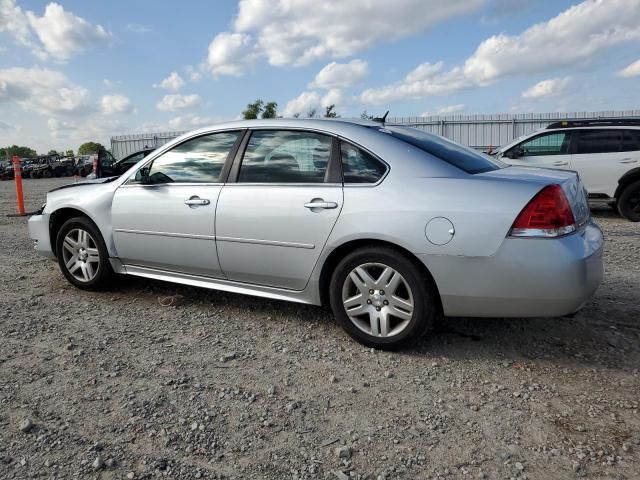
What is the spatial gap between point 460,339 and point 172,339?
199cm

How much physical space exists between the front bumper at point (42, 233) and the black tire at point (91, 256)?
0.48 ft

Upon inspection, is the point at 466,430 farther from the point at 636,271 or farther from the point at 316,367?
the point at 636,271

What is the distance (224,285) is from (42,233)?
7.01 ft

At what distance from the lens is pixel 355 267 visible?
10.8 feet

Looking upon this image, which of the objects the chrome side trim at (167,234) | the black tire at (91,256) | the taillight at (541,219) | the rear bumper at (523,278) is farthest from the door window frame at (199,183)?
the taillight at (541,219)

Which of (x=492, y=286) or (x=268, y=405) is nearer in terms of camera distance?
(x=268, y=405)

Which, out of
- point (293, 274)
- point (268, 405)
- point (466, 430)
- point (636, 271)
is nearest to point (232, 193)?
point (293, 274)

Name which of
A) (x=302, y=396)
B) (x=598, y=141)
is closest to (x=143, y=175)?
(x=302, y=396)

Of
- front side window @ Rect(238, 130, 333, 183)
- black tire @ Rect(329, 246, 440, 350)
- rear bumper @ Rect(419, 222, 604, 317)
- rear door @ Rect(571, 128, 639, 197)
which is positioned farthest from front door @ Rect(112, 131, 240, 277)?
rear door @ Rect(571, 128, 639, 197)

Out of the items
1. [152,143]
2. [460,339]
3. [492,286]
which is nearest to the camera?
[492,286]

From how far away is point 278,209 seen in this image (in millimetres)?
3516

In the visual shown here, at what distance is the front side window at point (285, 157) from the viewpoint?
3521 mm

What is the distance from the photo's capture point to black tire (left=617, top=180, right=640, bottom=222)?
8695mm

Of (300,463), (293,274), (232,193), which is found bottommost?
(300,463)
